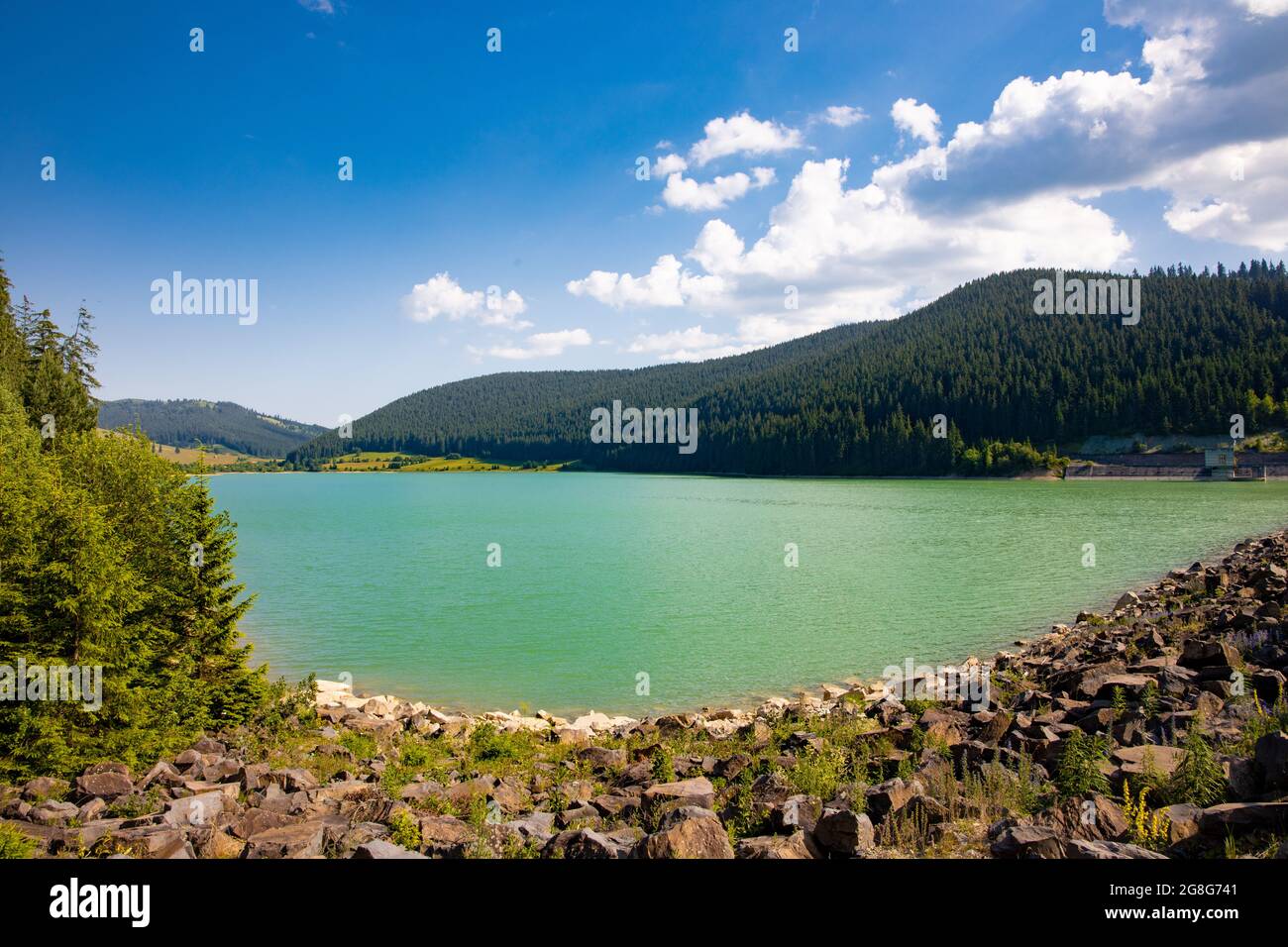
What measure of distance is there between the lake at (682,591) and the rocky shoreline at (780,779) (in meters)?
4.23

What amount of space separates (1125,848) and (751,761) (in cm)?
692

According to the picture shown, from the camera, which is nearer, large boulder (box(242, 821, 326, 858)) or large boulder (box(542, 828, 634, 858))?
large boulder (box(542, 828, 634, 858))

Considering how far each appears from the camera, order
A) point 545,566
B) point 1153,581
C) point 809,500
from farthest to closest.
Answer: point 809,500 < point 545,566 < point 1153,581

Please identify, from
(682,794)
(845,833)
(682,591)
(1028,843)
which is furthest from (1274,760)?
(682,591)

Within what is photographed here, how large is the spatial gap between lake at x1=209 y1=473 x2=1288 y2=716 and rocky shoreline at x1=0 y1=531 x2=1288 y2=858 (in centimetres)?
423

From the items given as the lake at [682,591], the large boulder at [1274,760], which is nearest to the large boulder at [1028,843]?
the large boulder at [1274,760]

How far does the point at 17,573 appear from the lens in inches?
509

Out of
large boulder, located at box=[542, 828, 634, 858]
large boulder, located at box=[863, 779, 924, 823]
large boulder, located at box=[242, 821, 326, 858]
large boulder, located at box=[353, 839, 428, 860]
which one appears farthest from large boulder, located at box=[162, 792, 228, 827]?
large boulder, located at box=[863, 779, 924, 823]

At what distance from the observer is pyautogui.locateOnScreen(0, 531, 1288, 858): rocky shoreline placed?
748 cm

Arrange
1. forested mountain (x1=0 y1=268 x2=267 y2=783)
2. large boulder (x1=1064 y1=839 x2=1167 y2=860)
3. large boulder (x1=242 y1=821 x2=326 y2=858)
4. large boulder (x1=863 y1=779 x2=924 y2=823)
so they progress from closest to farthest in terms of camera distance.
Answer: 1. large boulder (x1=1064 y1=839 x2=1167 y2=860)
2. large boulder (x1=242 y1=821 x2=326 y2=858)
3. large boulder (x1=863 y1=779 x2=924 y2=823)
4. forested mountain (x1=0 y1=268 x2=267 y2=783)

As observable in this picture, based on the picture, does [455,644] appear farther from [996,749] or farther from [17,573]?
[996,749]

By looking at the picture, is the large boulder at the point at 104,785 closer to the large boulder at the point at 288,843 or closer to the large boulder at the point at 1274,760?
the large boulder at the point at 288,843

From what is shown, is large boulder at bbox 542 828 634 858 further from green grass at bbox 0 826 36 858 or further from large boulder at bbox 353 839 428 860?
green grass at bbox 0 826 36 858
